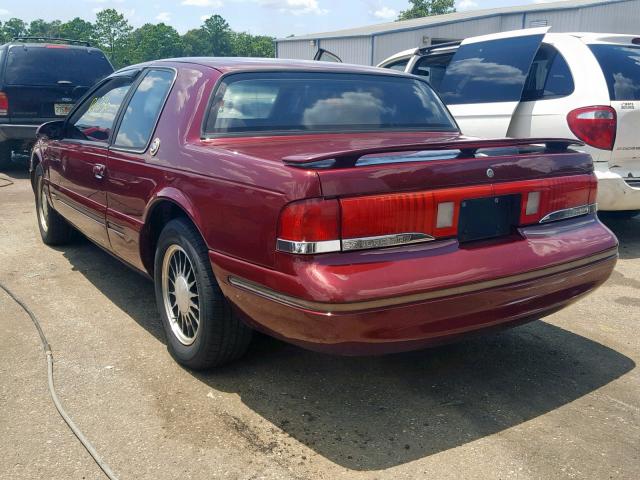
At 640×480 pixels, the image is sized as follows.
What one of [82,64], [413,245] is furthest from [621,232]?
[82,64]

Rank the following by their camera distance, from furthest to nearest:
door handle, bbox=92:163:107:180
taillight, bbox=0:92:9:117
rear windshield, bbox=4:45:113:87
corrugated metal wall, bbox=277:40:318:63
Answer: corrugated metal wall, bbox=277:40:318:63 < rear windshield, bbox=4:45:113:87 < taillight, bbox=0:92:9:117 < door handle, bbox=92:163:107:180

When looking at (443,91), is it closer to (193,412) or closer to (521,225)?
(521,225)

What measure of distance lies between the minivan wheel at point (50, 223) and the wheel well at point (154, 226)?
230 centimetres

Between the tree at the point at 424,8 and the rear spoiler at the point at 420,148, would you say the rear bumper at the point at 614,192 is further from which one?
the tree at the point at 424,8

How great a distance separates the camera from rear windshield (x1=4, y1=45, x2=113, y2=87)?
9.53 metres

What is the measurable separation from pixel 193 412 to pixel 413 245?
124 cm

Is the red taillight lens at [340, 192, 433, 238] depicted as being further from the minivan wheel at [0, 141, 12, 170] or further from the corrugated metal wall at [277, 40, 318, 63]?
the corrugated metal wall at [277, 40, 318, 63]

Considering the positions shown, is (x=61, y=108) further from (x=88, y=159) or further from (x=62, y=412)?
(x=62, y=412)

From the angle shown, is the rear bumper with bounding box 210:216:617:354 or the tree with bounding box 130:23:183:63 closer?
the rear bumper with bounding box 210:216:617:354

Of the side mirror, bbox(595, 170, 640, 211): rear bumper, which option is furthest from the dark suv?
bbox(595, 170, 640, 211): rear bumper

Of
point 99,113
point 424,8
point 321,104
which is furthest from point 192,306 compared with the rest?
point 424,8

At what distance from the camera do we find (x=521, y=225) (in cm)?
291

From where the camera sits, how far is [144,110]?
12.4ft

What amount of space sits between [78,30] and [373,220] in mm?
119837
